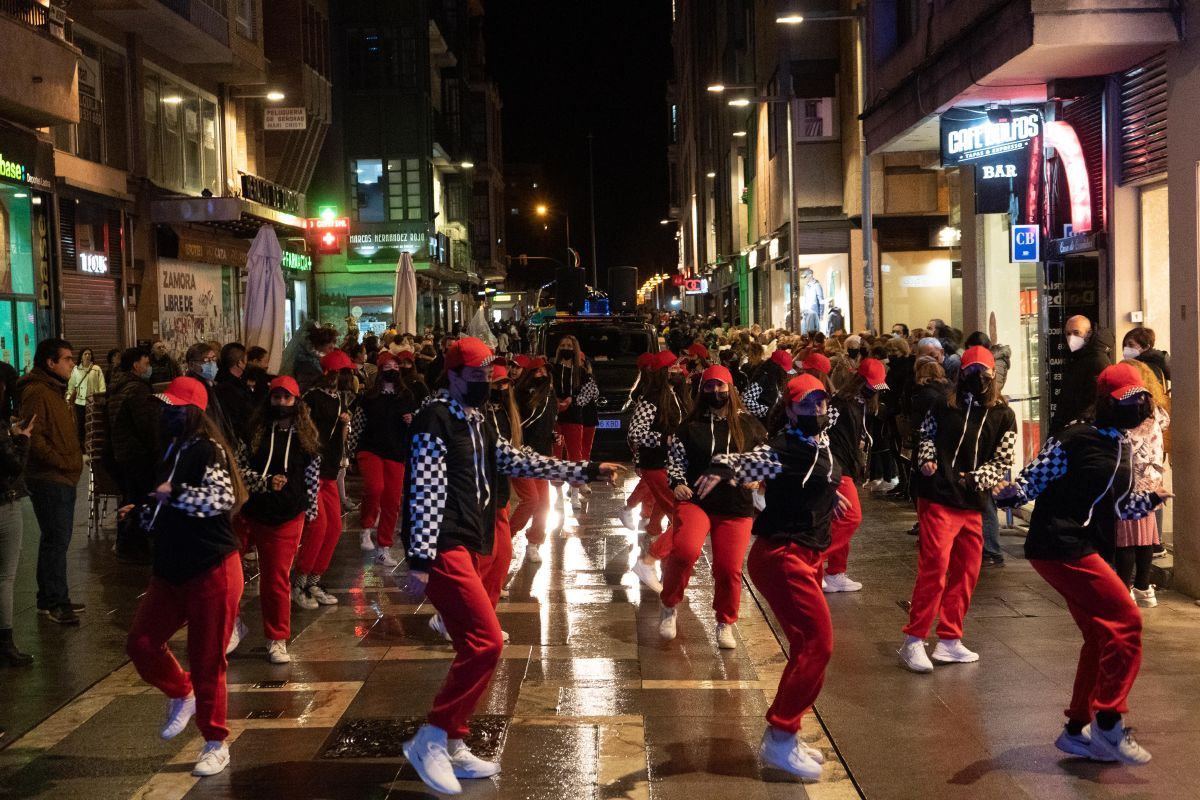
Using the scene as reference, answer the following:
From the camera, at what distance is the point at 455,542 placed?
20.0 feet

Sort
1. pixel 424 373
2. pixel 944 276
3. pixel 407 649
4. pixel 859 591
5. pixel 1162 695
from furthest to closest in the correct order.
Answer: pixel 944 276 < pixel 424 373 < pixel 859 591 < pixel 407 649 < pixel 1162 695

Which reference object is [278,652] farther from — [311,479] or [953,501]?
[953,501]

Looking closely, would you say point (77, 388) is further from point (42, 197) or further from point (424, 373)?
point (424, 373)

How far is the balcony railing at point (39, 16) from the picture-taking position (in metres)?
17.5

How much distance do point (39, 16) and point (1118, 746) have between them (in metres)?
17.0

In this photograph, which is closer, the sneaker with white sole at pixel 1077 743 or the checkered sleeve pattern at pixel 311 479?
the sneaker with white sole at pixel 1077 743

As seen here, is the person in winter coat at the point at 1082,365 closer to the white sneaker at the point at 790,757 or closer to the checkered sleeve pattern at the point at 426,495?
the white sneaker at the point at 790,757

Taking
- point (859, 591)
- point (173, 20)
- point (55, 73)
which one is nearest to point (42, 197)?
point (55, 73)

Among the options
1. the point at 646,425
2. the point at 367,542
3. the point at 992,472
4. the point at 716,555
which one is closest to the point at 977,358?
the point at 992,472

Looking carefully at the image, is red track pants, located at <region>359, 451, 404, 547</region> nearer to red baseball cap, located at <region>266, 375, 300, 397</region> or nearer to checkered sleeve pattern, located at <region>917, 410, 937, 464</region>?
red baseball cap, located at <region>266, 375, 300, 397</region>

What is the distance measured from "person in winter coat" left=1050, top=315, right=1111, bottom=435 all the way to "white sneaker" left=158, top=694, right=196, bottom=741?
23.9ft

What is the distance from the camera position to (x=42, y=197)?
1950cm

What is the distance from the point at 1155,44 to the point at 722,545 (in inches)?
225

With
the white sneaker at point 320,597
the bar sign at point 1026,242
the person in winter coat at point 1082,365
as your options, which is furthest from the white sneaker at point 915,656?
the bar sign at point 1026,242
